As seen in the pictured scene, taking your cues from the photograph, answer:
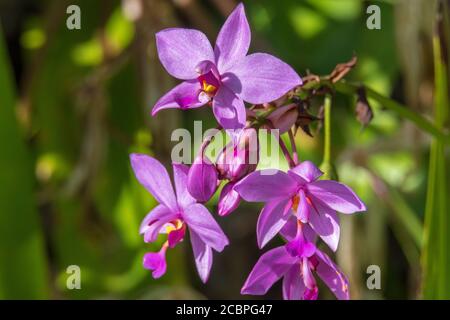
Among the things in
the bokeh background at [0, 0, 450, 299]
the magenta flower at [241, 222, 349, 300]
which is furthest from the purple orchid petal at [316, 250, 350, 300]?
the bokeh background at [0, 0, 450, 299]

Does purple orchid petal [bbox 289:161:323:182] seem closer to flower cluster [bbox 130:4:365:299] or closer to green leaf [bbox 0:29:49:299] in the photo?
flower cluster [bbox 130:4:365:299]

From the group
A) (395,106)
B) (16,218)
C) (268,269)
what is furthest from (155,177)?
(16,218)

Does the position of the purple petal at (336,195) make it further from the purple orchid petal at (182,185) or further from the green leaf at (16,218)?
the green leaf at (16,218)

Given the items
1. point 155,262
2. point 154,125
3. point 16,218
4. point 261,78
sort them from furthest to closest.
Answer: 1. point 154,125
2. point 16,218
3. point 155,262
4. point 261,78

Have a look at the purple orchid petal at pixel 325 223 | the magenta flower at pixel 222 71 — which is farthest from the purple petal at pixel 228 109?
the purple orchid petal at pixel 325 223

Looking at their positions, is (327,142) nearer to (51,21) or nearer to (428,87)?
(428,87)

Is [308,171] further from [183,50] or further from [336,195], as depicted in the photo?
[183,50]
